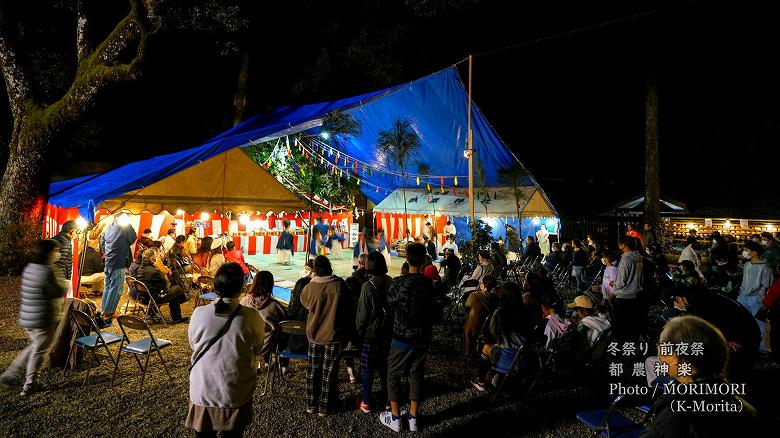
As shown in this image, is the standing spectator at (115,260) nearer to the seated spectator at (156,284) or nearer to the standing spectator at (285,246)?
the seated spectator at (156,284)

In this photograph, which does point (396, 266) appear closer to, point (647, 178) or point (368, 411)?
point (647, 178)

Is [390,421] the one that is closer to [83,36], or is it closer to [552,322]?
[552,322]

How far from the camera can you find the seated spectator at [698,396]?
1.33 meters

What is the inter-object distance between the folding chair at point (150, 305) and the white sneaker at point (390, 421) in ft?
14.2

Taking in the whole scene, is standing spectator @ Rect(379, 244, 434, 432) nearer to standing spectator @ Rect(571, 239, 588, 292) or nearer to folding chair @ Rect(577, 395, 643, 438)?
folding chair @ Rect(577, 395, 643, 438)

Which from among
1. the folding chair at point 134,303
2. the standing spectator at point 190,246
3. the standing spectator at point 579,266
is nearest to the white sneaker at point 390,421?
the folding chair at point 134,303

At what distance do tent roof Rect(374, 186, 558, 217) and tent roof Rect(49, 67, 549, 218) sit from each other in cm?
41

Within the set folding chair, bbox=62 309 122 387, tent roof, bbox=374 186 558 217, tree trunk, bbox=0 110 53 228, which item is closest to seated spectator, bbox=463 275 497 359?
folding chair, bbox=62 309 122 387

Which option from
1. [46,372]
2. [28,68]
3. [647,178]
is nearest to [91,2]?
[28,68]

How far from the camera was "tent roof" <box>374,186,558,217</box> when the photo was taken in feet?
42.3

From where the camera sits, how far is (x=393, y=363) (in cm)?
335

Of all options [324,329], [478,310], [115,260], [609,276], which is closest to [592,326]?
[478,310]

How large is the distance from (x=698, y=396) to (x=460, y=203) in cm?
1335

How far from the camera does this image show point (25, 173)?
8.53 metres
